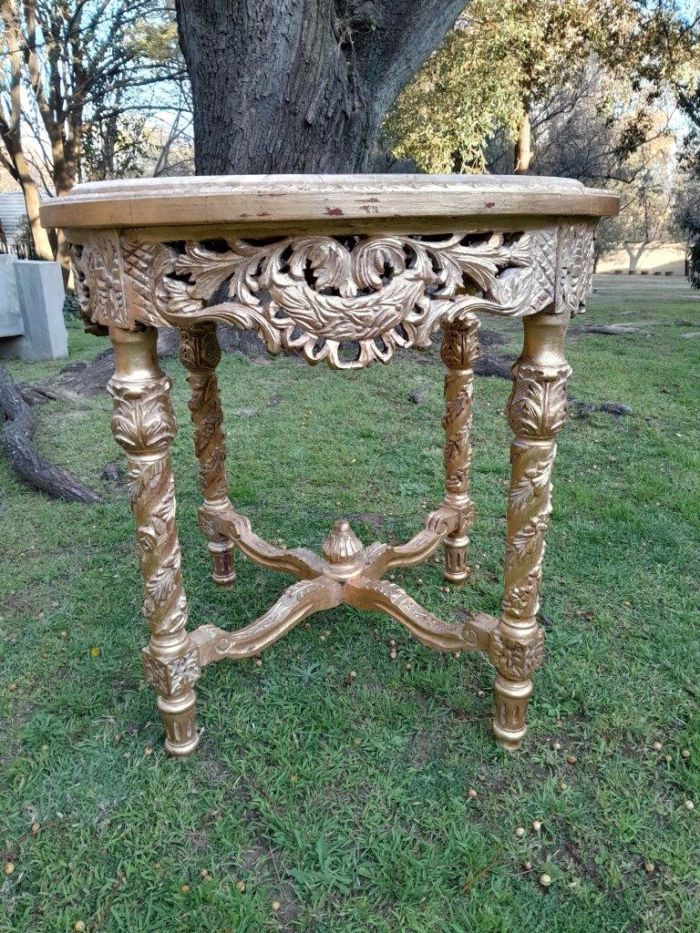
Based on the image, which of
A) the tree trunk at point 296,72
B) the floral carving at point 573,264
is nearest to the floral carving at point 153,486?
the floral carving at point 573,264

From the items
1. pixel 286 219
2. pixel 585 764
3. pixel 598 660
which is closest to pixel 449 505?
pixel 598 660

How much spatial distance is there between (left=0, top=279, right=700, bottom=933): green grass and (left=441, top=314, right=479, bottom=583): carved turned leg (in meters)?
0.16

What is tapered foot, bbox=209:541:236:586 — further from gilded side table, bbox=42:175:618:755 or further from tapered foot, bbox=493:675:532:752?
tapered foot, bbox=493:675:532:752

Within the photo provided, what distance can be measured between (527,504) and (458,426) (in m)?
0.81

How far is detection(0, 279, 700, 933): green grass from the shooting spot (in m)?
1.38

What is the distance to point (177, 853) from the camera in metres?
1.47

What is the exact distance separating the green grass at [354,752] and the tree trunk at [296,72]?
2.86m

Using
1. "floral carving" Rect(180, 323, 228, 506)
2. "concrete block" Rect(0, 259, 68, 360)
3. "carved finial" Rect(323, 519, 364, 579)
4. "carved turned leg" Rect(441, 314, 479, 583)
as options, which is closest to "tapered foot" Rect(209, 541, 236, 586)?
"floral carving" Rect(180, 323, 228, 506)

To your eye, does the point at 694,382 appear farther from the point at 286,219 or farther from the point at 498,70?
the point at 498,70

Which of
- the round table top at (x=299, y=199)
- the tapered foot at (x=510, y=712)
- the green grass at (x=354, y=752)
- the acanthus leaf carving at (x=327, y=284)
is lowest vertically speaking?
the green grass at (x=354, y=752)

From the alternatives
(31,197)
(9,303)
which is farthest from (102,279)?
(31,197)

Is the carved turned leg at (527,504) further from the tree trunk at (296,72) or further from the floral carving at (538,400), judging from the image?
the tree trunk at (296,72)

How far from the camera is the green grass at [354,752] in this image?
1380 mm

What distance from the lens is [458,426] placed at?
92.6 inches
